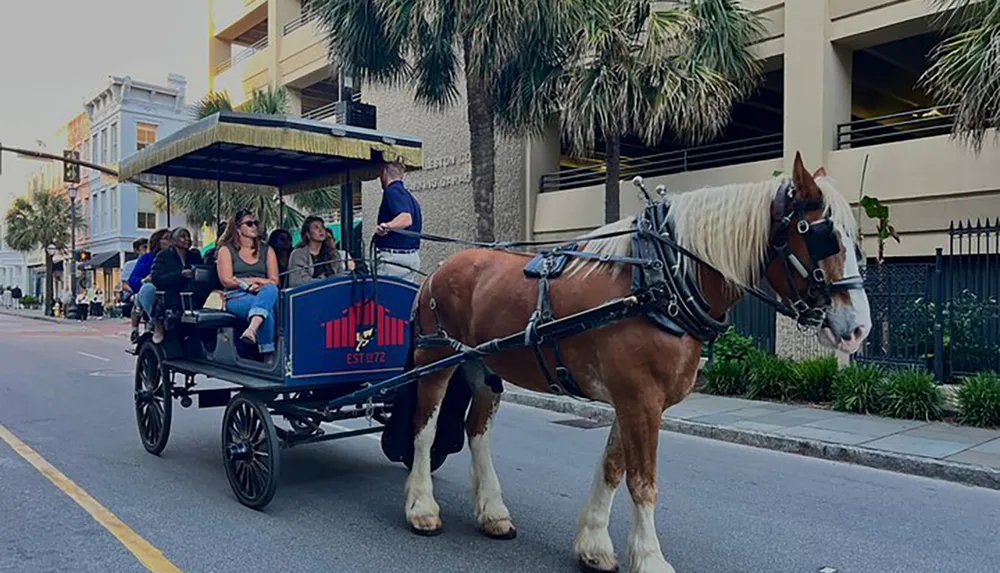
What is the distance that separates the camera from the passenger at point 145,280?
759cm

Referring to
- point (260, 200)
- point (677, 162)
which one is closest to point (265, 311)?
point (677, 162)

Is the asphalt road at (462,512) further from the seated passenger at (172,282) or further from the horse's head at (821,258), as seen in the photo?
the horse's head at (821,258)

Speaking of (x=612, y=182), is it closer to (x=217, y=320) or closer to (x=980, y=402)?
(x=980, y=402)

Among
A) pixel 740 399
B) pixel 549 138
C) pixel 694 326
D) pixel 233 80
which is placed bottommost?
pixel 740 399

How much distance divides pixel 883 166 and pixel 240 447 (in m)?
11.1

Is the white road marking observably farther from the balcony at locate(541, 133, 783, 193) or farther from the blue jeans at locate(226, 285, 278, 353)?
the blue jeans at locate(226, 285, 278, 353)

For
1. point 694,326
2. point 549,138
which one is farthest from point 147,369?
point 549,138

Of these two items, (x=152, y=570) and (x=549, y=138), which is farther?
(x=549, y=138)

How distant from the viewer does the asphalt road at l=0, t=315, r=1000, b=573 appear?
457 centimetres

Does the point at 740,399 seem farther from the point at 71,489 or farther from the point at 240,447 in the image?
the point at 71,489

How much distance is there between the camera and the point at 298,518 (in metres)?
5.28

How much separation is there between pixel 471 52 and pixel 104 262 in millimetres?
37857

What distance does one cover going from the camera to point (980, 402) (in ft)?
28.5

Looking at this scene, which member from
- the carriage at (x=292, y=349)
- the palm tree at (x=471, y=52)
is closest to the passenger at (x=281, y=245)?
the carriage at (x=292, y=349)
